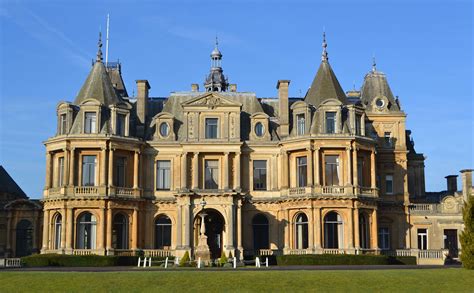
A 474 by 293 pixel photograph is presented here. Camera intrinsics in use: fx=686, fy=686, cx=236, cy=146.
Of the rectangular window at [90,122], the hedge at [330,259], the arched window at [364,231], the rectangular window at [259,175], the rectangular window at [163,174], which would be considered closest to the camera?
the hedge at [330,259]

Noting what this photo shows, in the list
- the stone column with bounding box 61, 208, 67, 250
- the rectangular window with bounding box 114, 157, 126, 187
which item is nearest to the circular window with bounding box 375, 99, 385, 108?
the rectangular window with bounding box 114, 157, 126, 187

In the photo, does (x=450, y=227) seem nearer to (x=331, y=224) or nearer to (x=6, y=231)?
(x=331, y=224)

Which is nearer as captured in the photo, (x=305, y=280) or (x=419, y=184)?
(x=305, y=280)

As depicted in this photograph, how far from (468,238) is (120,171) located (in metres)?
27.1

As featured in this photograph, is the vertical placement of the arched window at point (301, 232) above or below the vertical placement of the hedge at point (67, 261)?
above

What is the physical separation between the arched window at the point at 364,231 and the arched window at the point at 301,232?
403 cm

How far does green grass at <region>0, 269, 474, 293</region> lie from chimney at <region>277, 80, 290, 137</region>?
2355cm

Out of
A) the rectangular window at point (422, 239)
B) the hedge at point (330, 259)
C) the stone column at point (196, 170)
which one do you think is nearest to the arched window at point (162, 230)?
the stone column at point (196, 170)

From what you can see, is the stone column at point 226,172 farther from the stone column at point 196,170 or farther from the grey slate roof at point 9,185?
the grey slate roof at point 9,185

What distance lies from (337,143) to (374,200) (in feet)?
16.9

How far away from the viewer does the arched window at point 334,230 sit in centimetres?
4972

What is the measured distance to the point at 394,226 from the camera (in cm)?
5462

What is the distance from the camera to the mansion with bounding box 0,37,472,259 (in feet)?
163

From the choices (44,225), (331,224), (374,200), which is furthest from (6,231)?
(374,200)
